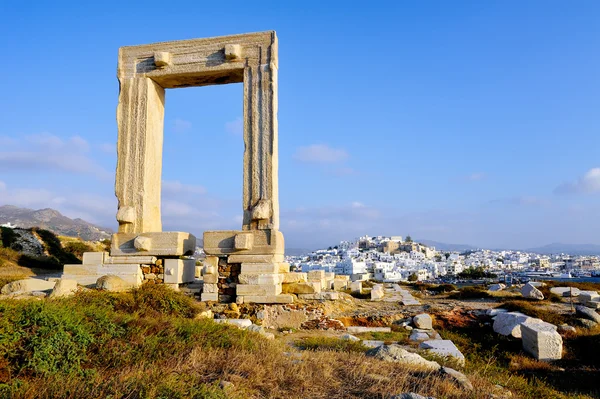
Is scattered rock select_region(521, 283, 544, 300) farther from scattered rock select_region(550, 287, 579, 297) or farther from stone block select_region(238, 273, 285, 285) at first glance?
stone block select_region(238, 273, 285, 285)

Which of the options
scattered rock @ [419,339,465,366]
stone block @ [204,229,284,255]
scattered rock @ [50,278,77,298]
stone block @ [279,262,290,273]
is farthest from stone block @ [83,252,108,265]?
scattered rock @ [419,339,465,366]

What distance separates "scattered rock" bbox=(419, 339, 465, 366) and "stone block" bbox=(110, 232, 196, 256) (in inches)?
226

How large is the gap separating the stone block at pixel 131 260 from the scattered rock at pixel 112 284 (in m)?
0.75

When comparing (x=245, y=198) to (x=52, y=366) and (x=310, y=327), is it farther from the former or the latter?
(x=52, y=366)

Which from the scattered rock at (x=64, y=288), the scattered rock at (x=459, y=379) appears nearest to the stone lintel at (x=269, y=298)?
the scattered rock at (x=64, y=288)

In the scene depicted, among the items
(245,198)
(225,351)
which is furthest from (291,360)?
(245,198)

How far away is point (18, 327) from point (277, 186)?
672 centimetres

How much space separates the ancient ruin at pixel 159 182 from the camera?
395 inches

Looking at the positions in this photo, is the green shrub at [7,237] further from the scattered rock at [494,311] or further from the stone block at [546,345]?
the stone block at [546,345]

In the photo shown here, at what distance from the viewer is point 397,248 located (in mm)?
113312

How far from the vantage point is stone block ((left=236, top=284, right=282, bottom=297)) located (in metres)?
9.76

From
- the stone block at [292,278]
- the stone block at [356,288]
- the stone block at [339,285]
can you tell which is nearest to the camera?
the stone block at [292,278]

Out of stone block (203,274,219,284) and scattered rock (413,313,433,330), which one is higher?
stone block (203,274,219,284)

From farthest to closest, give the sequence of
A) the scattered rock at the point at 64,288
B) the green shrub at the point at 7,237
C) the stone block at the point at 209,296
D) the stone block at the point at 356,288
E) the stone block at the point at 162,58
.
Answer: the green shrub at the point at 7,237 < the stone block at the point at 356,288 < the stone block at the point at 162,58 < the stone block at the point at 209,296 < the scattered rock at the point at 64,288
